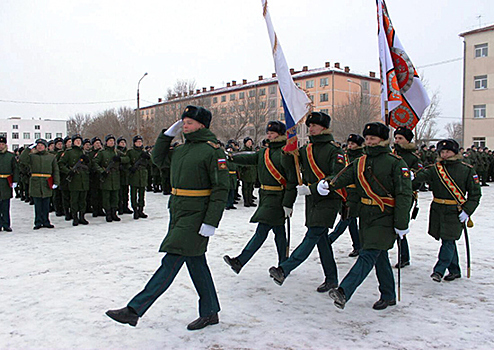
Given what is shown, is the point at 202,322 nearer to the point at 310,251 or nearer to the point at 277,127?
the point at 310,251

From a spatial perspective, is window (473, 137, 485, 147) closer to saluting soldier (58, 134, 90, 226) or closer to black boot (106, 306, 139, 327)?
saluting soldier (58, 134, 90, 226)

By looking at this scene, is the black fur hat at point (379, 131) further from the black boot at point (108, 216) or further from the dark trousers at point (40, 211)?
the dark trousers at point (40, 211)

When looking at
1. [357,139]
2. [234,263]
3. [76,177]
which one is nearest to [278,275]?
[234,263]

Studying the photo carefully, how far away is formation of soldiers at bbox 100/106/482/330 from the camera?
3943 mm

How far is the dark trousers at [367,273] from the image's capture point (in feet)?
13.8

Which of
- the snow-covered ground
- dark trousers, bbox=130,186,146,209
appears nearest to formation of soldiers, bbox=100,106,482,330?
the snow-covered ground

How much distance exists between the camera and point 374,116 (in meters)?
45.3

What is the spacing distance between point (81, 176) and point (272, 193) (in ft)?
19.8

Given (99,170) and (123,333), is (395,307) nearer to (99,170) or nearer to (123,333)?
(123,333)

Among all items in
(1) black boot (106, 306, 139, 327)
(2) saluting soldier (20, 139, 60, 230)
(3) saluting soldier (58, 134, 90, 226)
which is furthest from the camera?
(3) saluting soldier (58, 134, 90, 226)

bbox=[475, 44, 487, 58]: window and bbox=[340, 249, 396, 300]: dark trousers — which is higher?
bbox=[475, 44, 487, 58]: window

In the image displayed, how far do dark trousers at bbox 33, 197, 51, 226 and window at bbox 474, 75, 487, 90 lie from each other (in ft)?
134

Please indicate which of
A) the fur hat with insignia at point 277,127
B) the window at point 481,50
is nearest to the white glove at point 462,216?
the fur hat with insignia at point 277,127

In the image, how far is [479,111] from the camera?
3969 centimetres
